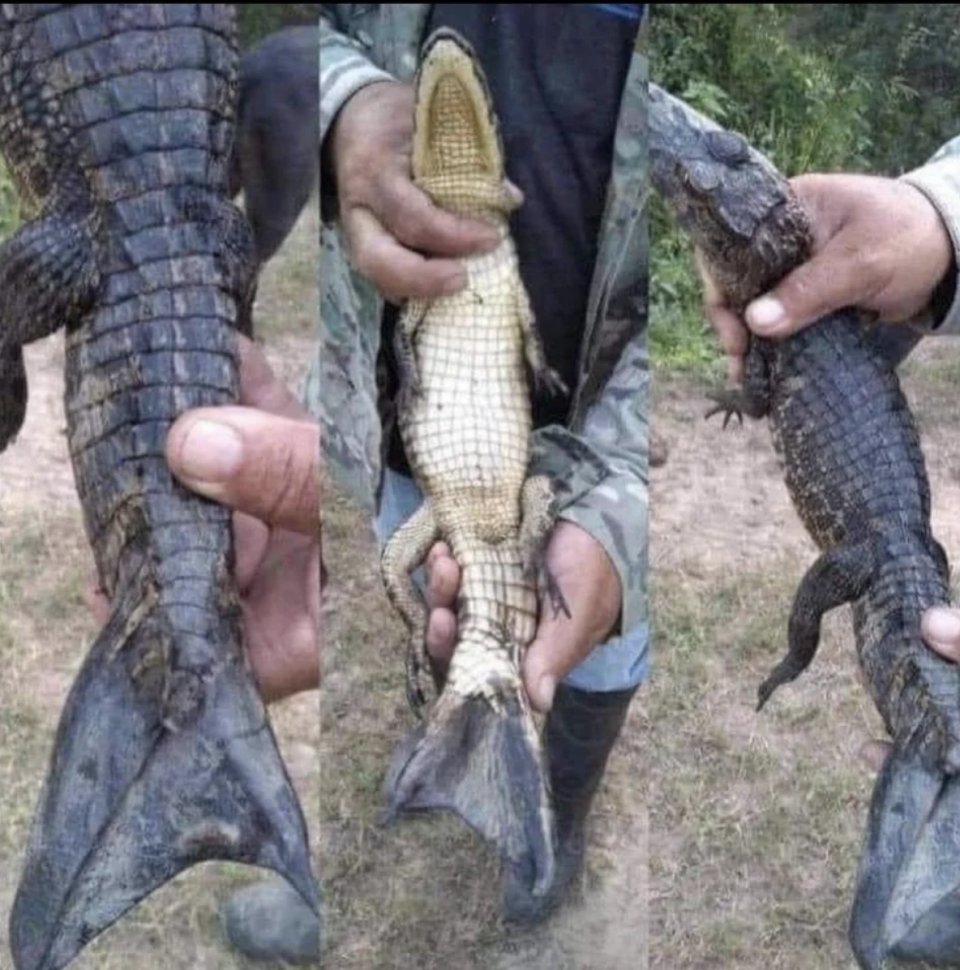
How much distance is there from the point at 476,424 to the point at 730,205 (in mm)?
280

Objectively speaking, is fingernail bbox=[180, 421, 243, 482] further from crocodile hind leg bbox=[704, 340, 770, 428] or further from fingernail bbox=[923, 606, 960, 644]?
fingernail bbox=[923, 606, 960, 644]

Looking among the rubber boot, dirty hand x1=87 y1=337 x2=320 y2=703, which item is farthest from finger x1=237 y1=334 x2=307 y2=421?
the rubber boot

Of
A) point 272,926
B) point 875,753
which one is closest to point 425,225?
point 875,753

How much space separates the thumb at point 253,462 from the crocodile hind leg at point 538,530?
148 mm

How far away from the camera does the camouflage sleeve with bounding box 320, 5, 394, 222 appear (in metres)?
1.00

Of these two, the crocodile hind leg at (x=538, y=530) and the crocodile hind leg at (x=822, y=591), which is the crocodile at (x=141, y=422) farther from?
the crocodile hind leg at (x=822, y=591)

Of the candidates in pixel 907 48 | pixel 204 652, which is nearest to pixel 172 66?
pixel 204 652

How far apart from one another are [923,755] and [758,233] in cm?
38

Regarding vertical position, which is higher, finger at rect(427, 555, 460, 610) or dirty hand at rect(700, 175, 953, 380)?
dirty hand at rect(700, 175, 953, 380)

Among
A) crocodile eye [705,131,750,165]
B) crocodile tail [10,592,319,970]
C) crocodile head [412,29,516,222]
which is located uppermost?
crocodile head [412,29,516,222]

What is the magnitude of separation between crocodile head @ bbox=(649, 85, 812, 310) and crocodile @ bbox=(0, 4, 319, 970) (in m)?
0.31

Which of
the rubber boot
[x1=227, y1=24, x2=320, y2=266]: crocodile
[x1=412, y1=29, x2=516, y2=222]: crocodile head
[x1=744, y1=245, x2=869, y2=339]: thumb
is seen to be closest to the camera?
[x1=412, y1=29, x2=516, y2=222]: crocodile head

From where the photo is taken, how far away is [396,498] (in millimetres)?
1018

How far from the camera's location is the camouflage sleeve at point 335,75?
3.30 feet
